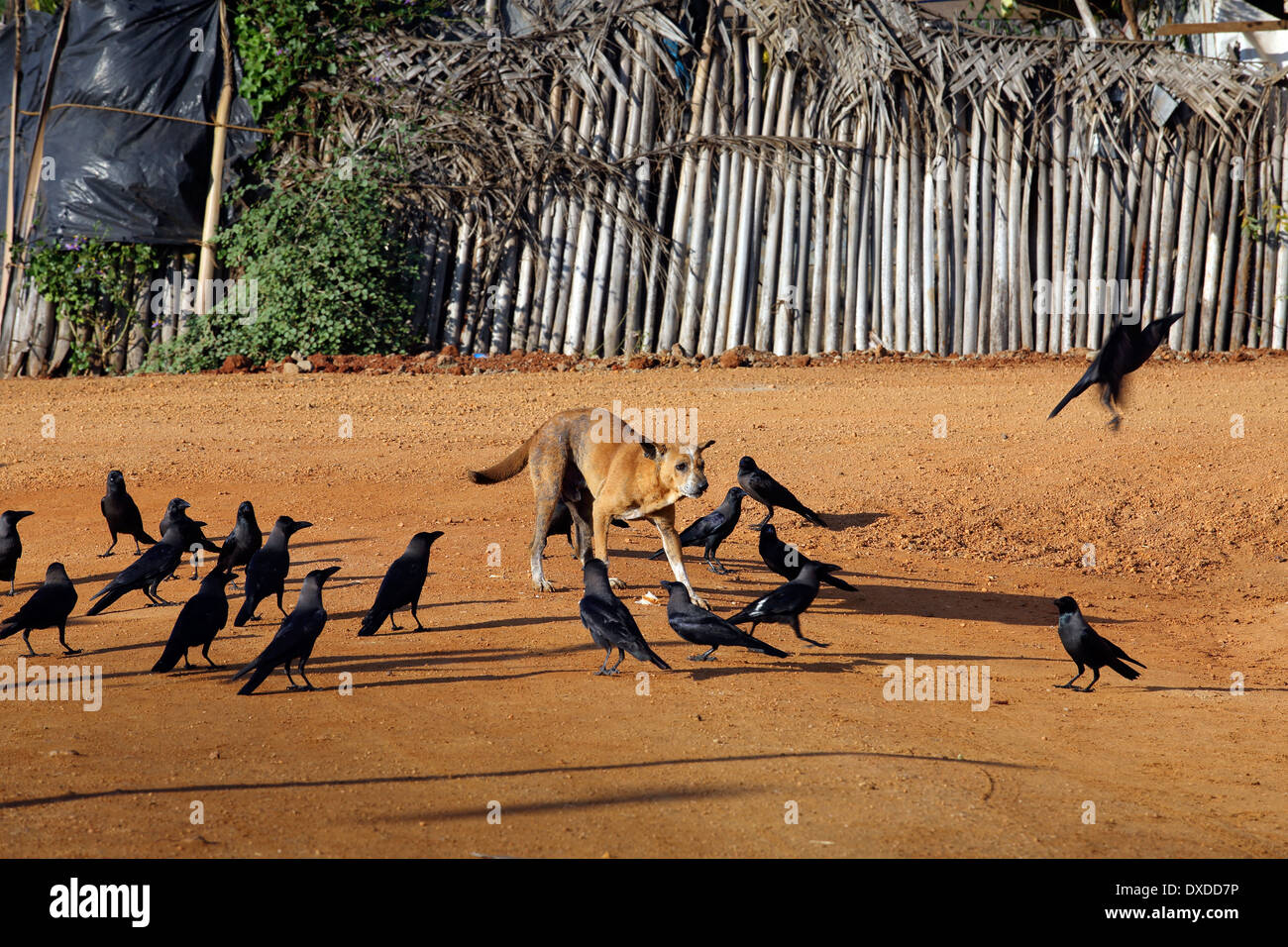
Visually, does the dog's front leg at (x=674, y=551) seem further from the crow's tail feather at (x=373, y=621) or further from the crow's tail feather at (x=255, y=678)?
the crow's tail feather at (x=255, y=678)

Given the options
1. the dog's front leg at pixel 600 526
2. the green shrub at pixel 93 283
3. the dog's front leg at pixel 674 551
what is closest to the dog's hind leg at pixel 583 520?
the dog's front leg at pixel 600 526

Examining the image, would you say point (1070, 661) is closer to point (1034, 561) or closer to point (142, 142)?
point (1034, 561)

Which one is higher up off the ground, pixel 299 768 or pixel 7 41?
pixel 7 41

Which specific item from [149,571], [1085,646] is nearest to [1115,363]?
[1085,646]

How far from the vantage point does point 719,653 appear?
25.4ft

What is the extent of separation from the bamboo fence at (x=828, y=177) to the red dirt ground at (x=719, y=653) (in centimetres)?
150

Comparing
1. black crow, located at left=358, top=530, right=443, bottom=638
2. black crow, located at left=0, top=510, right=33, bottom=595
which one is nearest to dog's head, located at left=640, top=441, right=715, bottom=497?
black crow, located at left=358, top=530, right=443, bottom=638

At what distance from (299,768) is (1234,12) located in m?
20.5

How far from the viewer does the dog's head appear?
8.53 metres

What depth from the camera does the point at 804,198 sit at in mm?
17234

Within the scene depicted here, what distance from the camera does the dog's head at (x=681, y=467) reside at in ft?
28.0

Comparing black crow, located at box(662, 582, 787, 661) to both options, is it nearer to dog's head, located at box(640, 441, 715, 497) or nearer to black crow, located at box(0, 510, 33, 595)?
dog's head, located at box(640, 441, 715, 497)

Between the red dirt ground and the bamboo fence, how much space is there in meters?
1.50
